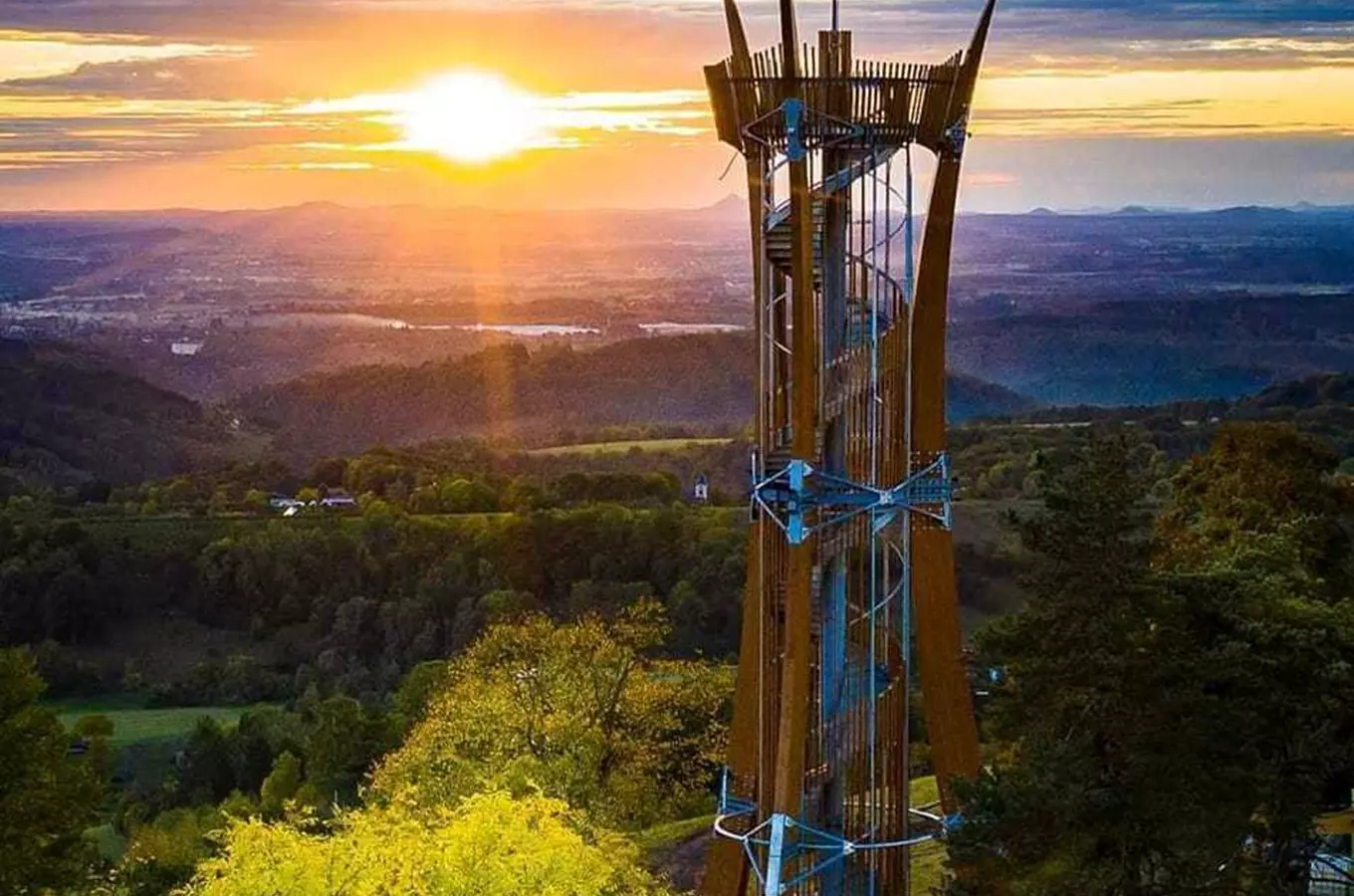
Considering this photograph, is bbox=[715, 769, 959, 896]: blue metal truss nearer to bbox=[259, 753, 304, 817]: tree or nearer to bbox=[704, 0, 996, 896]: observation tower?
bbox=[704, 0, 996, 896]: observation tower

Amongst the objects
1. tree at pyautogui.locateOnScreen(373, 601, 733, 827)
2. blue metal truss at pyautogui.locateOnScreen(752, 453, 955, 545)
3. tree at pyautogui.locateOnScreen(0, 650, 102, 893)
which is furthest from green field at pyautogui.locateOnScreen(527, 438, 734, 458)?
blue metal truss at pyautogui.locateOnScreen(752, 453, 955, 545)

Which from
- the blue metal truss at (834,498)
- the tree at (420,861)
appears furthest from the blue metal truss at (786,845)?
the blue metal truss at (834,498)

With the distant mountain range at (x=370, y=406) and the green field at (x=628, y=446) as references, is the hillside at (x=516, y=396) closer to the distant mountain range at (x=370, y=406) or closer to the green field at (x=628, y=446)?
the distant mountain range at (x=370, y=406)

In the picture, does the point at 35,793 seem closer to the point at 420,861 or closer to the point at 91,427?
the point at 420,861

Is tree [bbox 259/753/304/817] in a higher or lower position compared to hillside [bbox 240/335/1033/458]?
higher

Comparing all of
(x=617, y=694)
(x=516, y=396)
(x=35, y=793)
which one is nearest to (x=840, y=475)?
(x=35, y=793)
